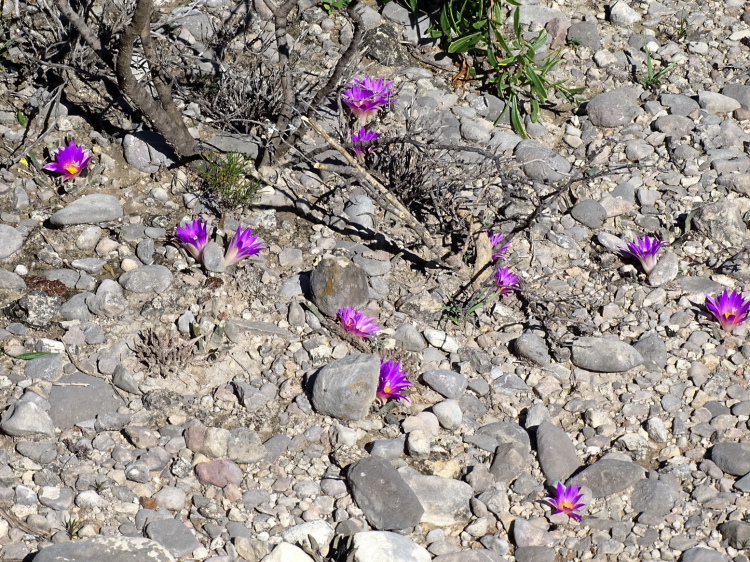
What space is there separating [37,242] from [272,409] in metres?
1.43

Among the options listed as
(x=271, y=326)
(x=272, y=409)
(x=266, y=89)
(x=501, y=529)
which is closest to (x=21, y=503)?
(x=272, y=409)

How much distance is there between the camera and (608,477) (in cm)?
343

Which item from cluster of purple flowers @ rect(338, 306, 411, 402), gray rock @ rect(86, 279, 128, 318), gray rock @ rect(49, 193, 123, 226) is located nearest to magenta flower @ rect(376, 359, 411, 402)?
cluster of purple flowers @ rect(338, 306, 411, 402)

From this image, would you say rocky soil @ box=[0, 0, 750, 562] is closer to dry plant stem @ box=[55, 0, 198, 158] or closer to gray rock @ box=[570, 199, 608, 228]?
gray rock @ box=[570, 199, 608, 228]

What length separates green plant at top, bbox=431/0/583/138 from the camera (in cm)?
506

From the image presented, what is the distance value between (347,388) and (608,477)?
1.08 m

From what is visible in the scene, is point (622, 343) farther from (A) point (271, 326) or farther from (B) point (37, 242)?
(B) point (37, 242)

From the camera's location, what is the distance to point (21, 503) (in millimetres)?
3117

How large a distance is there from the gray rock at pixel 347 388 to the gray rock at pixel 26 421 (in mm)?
1036

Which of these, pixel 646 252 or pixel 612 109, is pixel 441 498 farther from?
pixel 612 109

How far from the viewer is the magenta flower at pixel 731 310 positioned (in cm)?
402

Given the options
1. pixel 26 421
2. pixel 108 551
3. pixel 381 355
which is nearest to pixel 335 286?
pixel 381 355

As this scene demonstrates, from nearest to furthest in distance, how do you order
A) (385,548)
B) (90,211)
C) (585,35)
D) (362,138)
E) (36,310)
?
1. (385,548)
2. (36,310)
3. (90,211)
4. (362,138)
5. (585,35)

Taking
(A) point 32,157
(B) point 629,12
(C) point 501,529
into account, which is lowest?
(C) point 501,529
